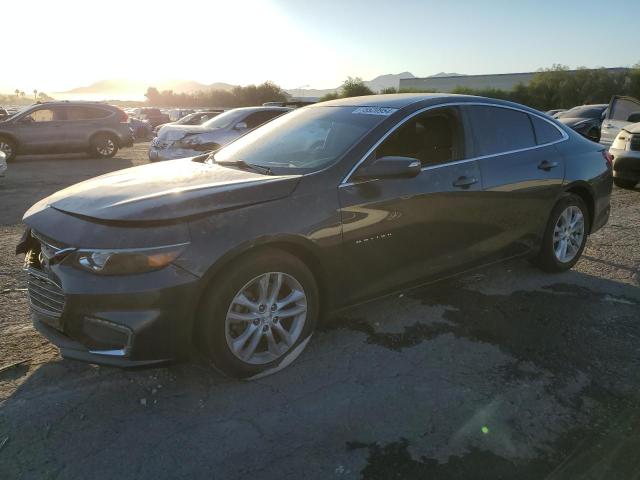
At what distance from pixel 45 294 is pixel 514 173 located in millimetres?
3530

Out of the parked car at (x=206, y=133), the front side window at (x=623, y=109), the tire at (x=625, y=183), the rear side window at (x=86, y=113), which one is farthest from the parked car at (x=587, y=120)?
the rear side window at (x=86, y=113)

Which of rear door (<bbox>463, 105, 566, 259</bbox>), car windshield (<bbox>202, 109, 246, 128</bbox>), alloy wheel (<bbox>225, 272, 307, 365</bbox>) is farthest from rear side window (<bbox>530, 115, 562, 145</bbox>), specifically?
car windshield (<bbox>202, 109, 246, 128</bbox>)

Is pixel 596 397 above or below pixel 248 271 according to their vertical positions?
below

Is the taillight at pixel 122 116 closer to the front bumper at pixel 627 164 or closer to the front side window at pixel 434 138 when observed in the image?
the front bumper at pixel 627 164

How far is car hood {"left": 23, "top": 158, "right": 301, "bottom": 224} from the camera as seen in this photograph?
286 centimetres

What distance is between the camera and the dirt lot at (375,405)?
2.46 m

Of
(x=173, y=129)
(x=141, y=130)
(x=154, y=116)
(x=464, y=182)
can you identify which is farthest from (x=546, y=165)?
(x=154, y=116)

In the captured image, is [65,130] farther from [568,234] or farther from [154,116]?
[154,116]

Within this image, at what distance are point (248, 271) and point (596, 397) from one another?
210 centimetres

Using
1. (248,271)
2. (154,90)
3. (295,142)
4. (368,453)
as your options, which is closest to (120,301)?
(248,271)

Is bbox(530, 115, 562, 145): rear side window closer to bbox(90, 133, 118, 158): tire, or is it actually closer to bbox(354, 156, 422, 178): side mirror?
bbox(354, 156, 422, 178): side mirror

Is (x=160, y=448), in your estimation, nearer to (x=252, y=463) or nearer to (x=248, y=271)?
(x=252, y=463)

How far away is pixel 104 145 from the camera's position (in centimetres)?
1622

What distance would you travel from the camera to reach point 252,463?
2.47 metres
